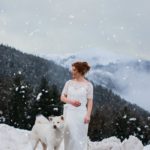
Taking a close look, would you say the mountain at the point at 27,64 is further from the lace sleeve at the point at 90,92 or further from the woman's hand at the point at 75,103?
the woman's hand at the point at 75,103

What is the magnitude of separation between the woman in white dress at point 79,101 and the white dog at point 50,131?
387mm

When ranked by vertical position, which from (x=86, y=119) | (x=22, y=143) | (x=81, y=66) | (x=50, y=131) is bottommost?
(x=22, y=143)

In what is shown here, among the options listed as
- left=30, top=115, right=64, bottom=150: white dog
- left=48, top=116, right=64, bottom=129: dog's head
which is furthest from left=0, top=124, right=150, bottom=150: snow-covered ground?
left=48, top=116, right=64, bottom=129: dog's head

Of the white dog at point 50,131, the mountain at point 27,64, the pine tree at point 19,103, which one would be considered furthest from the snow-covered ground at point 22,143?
the mountain at point 27,64

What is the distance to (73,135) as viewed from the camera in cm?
867

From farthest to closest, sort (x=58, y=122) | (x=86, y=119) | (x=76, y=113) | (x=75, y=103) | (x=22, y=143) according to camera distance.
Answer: (x=22, y=143) < (x=58, y=122) < (x=76, y=113) < (x=86, y=119) < (x=75, y=103)

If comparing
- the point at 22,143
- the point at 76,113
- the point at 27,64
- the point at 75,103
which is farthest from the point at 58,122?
the point at 27,64

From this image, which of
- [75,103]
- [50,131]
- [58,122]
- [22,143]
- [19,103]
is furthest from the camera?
[19,103]

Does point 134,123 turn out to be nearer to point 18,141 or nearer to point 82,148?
point 18,141

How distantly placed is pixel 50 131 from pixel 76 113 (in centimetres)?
131

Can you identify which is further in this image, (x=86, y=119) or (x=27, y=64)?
(x=27, y=64)

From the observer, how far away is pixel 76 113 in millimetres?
8539

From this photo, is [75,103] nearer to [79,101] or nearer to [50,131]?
[79,101]

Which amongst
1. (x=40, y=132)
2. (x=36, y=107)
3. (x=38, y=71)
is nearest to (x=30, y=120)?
(x=36, y=107)
